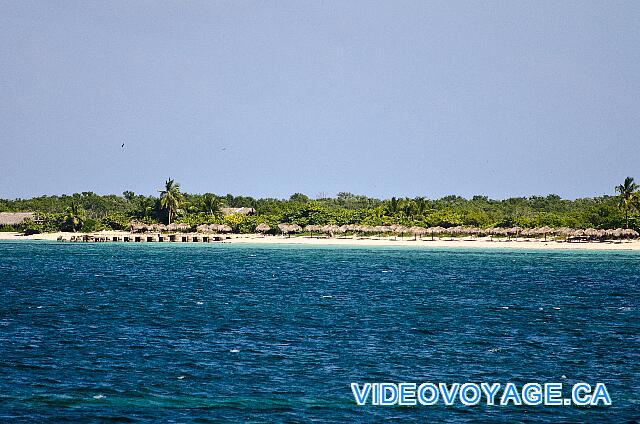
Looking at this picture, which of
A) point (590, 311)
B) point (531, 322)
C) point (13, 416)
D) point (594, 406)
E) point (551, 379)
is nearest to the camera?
point (13, 416)

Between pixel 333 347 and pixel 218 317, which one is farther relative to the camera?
pixel 218 317

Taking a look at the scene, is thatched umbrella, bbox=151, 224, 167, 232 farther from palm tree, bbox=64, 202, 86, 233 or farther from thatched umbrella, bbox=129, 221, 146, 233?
palm tree, bbox=64, 202, 86, 233

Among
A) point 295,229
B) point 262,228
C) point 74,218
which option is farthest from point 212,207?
point 74,218

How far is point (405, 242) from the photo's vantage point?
113 meters

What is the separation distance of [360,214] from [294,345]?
3986 inches

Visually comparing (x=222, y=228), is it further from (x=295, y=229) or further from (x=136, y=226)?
(x=136, y=226)

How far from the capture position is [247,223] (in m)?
125

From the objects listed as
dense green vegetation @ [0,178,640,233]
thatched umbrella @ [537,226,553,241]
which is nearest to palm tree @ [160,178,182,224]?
dense green vegetation @ [0,178,640,233]

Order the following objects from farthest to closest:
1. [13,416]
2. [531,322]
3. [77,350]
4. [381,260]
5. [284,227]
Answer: [284,227] → [381,260] → [531,322] → [77,350] → [13,416]

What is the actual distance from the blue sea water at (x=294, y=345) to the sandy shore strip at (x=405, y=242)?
50.0m

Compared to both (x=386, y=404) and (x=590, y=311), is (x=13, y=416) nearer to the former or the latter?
(x=386, y=404)

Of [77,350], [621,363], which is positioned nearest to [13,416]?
[77,350]

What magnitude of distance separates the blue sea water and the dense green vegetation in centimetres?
6163

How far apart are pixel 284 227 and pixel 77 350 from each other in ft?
325
